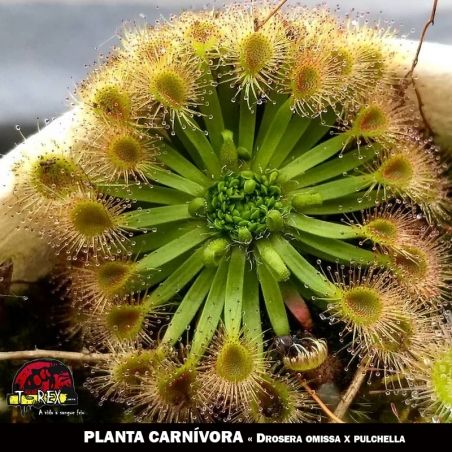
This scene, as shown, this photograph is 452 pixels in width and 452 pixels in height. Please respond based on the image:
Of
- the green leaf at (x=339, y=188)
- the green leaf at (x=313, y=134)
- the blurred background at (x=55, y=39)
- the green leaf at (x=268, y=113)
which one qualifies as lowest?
the green leaf at (x=339, y=188)

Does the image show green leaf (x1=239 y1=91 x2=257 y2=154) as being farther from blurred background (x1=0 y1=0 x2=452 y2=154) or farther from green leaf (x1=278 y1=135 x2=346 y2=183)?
blurred background (x1=0 y1=0 x2=452 y2=154)

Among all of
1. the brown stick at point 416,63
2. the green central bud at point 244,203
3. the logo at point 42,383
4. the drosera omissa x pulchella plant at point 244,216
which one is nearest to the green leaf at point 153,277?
the drosera omissa x pulchella plant at point 244,216

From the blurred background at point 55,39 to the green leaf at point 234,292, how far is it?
451 millimetres

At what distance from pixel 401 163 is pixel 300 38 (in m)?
0.29

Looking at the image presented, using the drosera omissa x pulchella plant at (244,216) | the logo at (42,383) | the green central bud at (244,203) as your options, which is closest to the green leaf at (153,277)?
the drosera omissa x pulchella plant at (244,216)

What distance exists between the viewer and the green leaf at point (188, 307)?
3.50 ft

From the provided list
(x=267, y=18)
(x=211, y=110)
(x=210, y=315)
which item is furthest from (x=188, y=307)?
(x=267, y=18)

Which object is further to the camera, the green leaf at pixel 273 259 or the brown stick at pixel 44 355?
the brown stick at pixel 44 355

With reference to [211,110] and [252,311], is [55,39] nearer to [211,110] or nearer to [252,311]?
[211,110]

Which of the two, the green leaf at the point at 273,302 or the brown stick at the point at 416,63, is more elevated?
the brown stick at the point at 416,63

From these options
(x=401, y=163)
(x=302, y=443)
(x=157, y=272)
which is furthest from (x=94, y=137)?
(x=302, y=443)

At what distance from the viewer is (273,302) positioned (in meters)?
1.08

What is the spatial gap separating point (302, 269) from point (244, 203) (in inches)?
6.2

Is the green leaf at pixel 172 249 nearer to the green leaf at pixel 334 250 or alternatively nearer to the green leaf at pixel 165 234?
the green leaf at pixel 165 234
